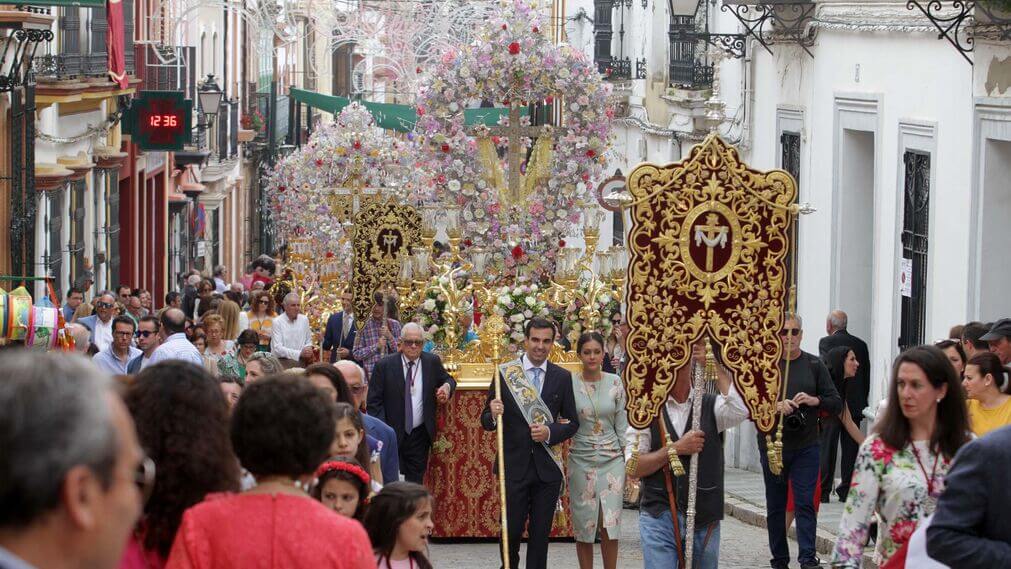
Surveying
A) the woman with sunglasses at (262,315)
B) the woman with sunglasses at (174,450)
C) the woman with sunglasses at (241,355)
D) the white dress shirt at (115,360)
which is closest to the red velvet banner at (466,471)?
the woman with sunglasses at (241,355)

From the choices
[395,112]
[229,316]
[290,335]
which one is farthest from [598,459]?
[395,112]

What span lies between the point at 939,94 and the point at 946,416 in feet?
28.7

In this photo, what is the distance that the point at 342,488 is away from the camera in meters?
6.28

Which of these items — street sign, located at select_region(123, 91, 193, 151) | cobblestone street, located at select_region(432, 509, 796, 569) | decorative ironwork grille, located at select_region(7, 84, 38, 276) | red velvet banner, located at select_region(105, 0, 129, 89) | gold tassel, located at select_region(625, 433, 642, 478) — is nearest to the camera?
gold tassel, located at select_region(625, 433, 642, 478)

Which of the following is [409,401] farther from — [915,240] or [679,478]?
[915,240]

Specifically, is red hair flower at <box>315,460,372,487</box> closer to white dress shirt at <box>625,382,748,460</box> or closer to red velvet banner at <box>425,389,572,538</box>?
white dress shirt at <box>625,382,748,460</box>

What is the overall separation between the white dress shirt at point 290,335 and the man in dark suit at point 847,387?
529 cm

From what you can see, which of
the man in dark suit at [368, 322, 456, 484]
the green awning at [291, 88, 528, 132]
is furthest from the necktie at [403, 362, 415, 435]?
the green awning at [291, 88, 528, 132]

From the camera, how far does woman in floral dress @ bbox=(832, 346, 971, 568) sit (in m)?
5.90

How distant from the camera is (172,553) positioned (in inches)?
171

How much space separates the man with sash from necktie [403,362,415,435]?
152 inches

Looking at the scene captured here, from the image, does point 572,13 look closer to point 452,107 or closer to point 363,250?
point 363,250

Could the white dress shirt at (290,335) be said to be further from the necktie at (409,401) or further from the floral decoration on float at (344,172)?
the necktie at (409,401)

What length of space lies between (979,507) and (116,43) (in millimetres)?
20916
